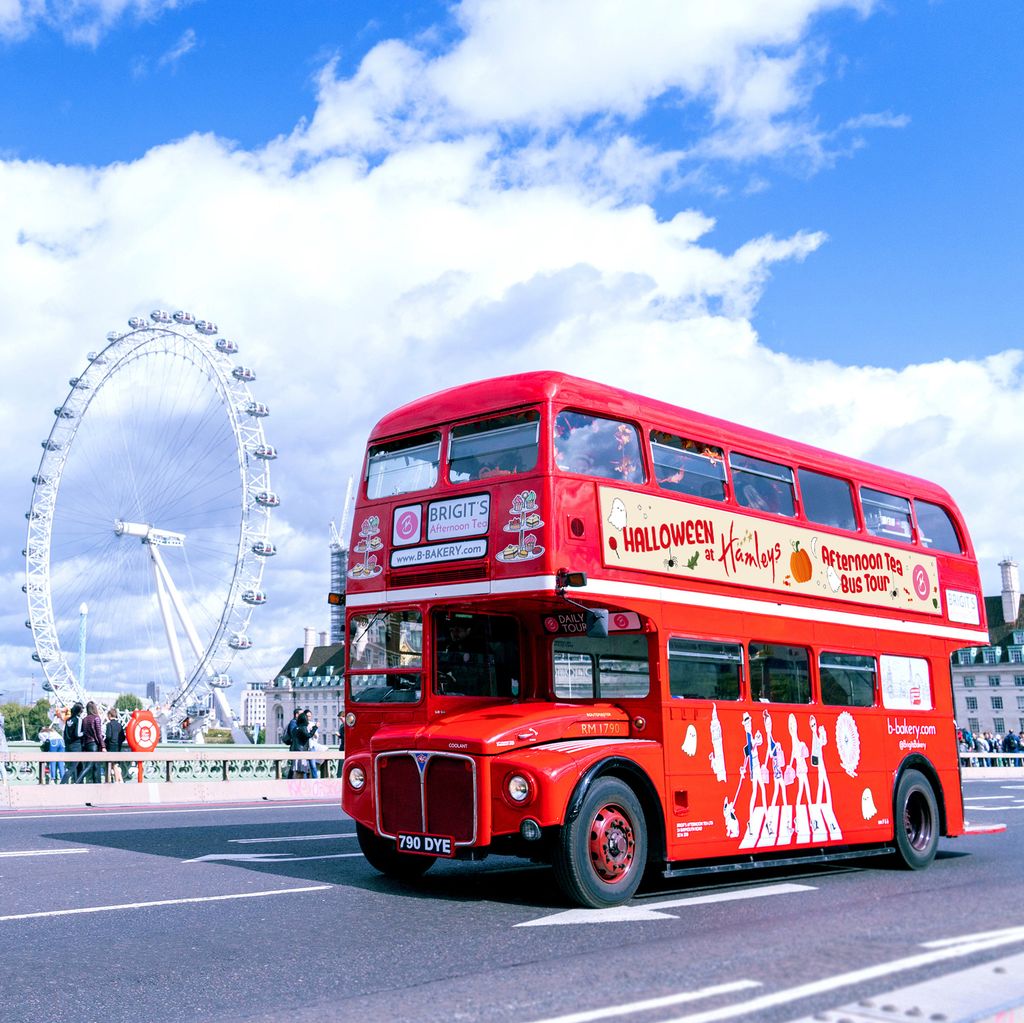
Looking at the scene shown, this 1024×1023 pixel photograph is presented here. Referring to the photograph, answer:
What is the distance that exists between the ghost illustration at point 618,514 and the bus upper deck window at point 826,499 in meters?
2.86

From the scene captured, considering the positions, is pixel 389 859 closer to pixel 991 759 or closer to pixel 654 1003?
pixel 654 1003

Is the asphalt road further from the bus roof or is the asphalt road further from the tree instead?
the tree

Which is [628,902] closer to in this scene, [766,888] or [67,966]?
[766,888]

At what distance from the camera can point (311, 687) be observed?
7037 inches

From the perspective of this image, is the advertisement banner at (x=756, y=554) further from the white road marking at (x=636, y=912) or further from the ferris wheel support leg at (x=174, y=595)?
the ferris wheel support leg at (x=174, y=595)

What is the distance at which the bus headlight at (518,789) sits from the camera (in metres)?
9.08

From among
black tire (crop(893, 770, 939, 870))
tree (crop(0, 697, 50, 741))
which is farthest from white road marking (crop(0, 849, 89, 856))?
tree (crop(0, 697, 50, 741))

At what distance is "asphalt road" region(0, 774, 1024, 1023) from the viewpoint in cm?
585

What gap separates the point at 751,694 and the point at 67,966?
641cm

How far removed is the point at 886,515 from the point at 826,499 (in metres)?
1.25

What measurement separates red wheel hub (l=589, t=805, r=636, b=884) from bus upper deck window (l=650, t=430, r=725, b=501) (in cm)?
283

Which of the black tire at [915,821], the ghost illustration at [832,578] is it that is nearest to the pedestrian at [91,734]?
the black tire at [915,821]

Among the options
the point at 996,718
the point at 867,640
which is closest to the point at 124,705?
the point at 996,718

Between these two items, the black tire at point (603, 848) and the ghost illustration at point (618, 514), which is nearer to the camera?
the black tire at point (603, 848)
